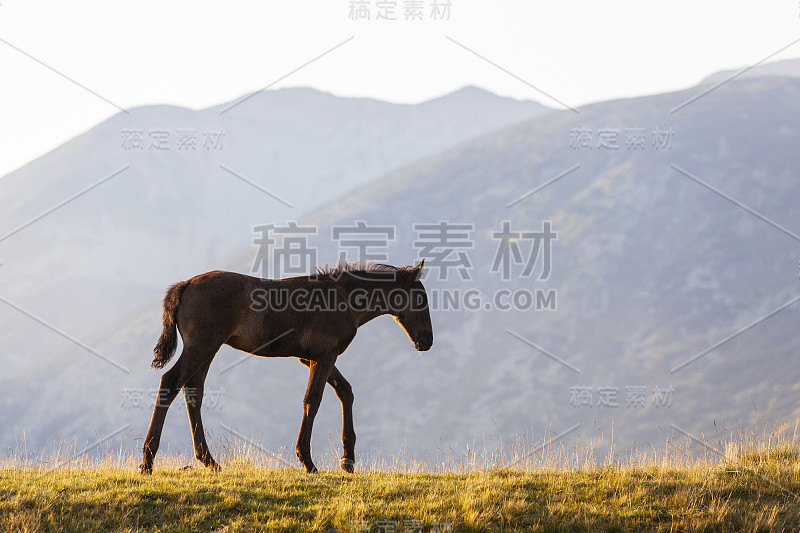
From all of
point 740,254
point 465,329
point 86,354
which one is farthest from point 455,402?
point 86,354

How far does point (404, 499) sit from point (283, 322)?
10.8 ft

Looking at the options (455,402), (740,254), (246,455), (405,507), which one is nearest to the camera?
(405,507)

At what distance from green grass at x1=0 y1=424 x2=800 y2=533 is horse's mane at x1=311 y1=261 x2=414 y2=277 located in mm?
3074

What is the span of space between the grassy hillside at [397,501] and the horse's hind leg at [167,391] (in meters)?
0.31

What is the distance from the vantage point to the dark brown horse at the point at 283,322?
10812mm

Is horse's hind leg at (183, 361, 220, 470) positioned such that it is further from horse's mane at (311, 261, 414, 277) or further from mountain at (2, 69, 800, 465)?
mountain at (2, 69, 800, 465)

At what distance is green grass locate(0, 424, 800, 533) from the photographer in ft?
28.6

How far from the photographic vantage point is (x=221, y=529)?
8500 millimetres

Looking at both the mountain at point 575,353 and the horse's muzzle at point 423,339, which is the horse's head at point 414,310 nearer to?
the horse's muzzle at point 423,339

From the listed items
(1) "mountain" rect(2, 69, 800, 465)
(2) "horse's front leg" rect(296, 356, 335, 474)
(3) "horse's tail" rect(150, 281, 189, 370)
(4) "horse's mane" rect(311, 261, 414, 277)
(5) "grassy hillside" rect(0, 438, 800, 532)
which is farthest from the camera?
(1) "mountain" rect(2, 69, 800, 465)

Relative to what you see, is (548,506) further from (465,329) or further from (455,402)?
(465,329)

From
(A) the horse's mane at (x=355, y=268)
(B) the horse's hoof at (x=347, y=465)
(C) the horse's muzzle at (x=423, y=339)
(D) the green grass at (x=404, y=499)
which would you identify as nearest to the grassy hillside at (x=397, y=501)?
(D) the green grass at (x=404, y=499)

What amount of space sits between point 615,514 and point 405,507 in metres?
2.57

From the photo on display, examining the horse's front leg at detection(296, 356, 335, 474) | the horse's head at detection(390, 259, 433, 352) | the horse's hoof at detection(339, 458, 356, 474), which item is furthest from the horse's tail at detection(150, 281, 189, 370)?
the horse's head at detection(390, 259, 433, 352)
